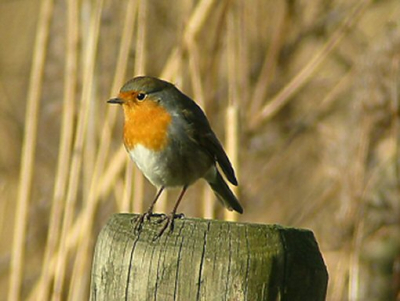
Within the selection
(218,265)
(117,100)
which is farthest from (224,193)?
(218,265)

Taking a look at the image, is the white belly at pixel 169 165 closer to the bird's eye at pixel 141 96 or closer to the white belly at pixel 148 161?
the white belly at pixel 148 161

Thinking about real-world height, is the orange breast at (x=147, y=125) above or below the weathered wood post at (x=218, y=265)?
above

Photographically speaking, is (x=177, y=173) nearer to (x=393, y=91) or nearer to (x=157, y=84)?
(x=157, y=84)

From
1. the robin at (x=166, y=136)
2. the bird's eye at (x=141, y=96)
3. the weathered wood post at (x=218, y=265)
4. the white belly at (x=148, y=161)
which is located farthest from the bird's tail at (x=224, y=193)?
the weathered wood post at (x=218, y=265)

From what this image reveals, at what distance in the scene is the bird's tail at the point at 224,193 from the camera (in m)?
2.69

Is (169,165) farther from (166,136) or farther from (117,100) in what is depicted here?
(117,100)

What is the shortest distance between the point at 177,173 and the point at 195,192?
1070 mm

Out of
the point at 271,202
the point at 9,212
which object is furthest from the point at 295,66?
the point at 9,212

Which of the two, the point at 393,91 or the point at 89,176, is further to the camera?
the point at 393,91

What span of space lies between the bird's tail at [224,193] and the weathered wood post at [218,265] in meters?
1.24

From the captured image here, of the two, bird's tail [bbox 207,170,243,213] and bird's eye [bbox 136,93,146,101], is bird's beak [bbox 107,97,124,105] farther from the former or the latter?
bird's tail [bbox 207,170,243,213]

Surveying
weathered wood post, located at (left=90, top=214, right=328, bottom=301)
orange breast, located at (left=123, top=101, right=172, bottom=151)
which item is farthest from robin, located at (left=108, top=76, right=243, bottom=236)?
weathered wood post, located at (left=90, top=214, right=328, bottom=301)

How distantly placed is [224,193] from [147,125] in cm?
39

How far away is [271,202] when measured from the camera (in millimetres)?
4062
